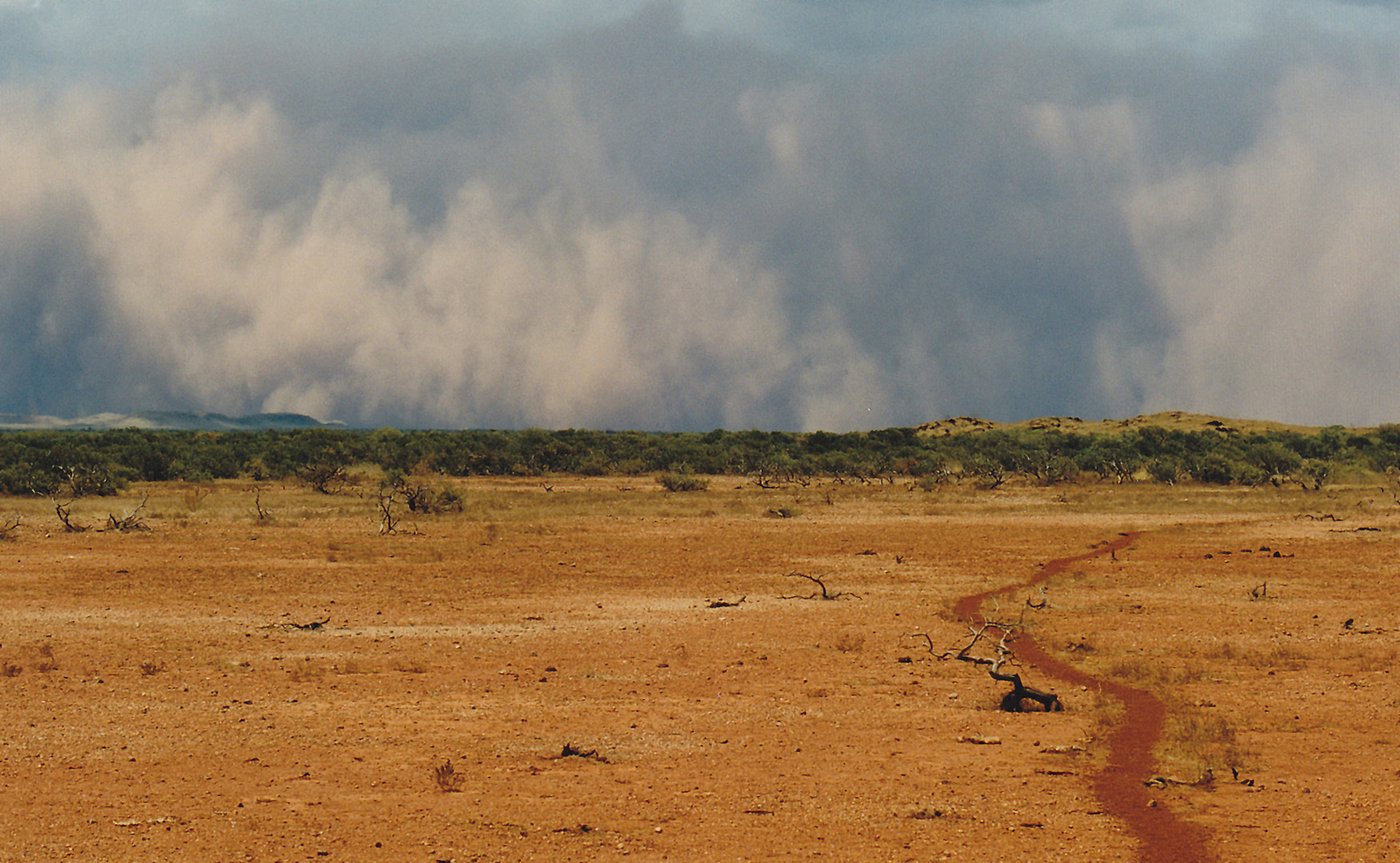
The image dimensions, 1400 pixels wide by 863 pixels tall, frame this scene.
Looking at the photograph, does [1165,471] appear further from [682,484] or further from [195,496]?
[195,496]

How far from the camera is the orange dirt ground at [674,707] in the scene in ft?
31.6

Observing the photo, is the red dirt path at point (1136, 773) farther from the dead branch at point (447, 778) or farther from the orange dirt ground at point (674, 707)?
the dead branch at point (447, 778)

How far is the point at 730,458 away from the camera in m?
86.1

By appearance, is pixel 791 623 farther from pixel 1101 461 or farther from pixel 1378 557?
pixel 1101 461

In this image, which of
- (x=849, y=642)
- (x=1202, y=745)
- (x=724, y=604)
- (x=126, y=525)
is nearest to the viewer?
(x=1202, y=745)

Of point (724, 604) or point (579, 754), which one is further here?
point (724, 604)

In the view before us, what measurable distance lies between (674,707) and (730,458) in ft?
236

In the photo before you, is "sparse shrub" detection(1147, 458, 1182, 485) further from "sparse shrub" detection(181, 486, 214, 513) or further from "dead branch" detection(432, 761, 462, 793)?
"dead branch" detection(432, 761, 462, 793)

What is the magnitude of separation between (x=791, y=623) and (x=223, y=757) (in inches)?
431

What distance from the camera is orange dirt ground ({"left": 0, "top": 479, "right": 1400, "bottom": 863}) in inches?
379

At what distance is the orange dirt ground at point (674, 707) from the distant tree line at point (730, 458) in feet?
113

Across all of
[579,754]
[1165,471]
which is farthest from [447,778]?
[1165,471]

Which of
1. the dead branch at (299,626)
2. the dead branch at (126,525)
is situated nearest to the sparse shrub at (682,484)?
the dead branch at (126,525)

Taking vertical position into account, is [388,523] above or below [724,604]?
above
